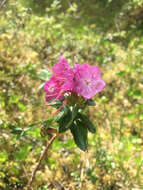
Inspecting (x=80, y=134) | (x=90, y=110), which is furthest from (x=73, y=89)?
(x=90, y=110)

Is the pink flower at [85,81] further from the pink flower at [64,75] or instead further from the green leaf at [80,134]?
the green leaf at [80,134]

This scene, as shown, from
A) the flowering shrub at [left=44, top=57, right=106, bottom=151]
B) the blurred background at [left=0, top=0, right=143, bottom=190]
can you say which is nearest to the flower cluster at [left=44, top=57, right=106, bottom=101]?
the flowering shrub at [left=44, top=57, right=106, bottom=151]

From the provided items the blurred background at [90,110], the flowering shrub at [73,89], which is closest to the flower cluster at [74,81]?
the flowering shrub at [73,89]

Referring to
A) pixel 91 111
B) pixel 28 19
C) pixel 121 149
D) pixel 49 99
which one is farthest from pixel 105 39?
pixel 49 99

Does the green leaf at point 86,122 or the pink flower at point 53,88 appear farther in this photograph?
the green leaf at point 86,122

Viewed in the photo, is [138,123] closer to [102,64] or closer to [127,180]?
[127,180]

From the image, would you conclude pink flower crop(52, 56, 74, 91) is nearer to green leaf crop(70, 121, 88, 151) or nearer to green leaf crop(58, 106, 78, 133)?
green leaf crop(58, 106, 78, 133)

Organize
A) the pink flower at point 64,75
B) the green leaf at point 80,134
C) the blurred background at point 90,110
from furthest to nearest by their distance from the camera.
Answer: the blurred background at point 90,110, the green leaf at point 80,134, the pink flower at point 64,75
